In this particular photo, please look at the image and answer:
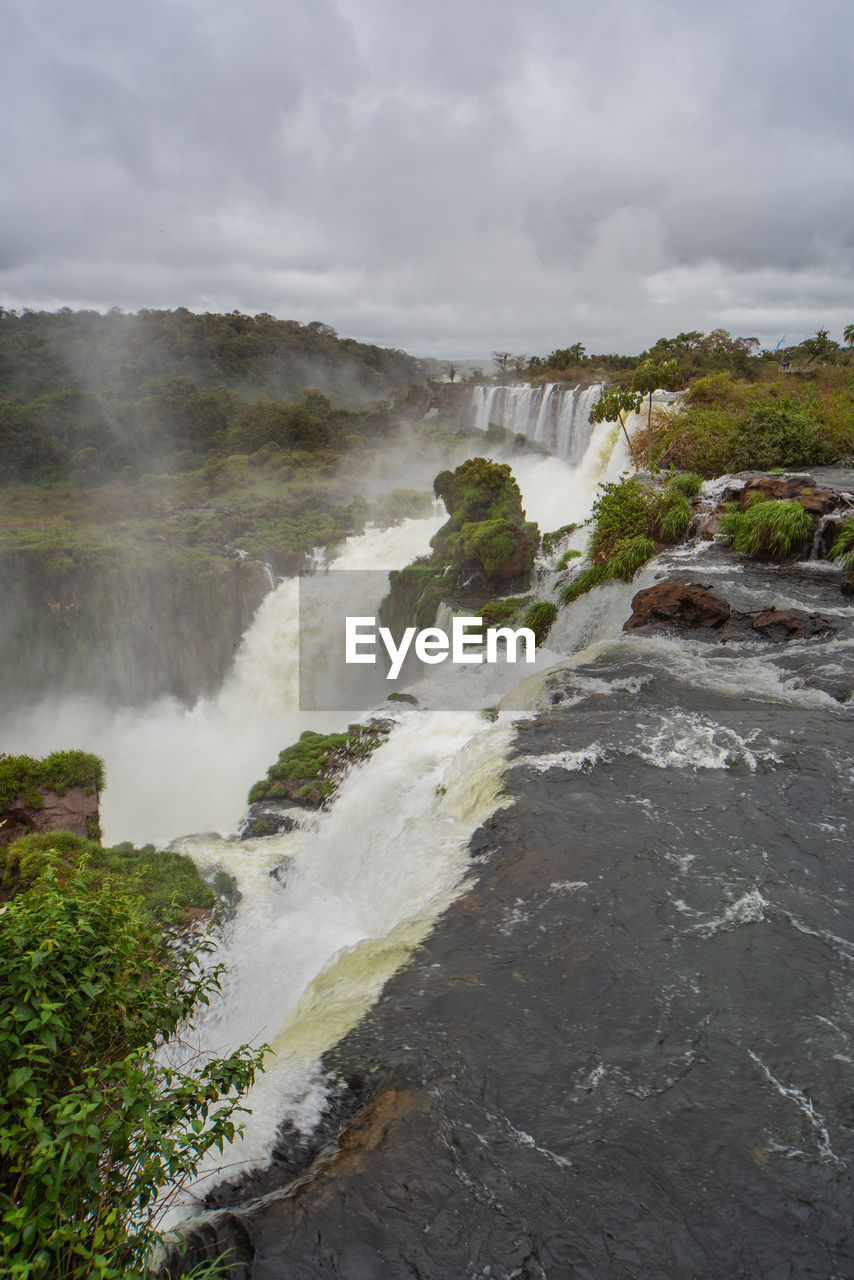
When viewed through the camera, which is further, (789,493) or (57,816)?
(789,493)

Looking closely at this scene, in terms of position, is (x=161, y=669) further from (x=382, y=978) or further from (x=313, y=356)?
(x=313, y=356)

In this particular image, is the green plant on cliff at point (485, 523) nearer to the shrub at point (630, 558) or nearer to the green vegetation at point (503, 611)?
the green vegetation at point (503, 611)

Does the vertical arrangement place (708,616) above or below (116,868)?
above

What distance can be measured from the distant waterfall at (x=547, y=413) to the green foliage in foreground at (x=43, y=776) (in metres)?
25.1

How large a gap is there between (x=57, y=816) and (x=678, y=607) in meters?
10.4

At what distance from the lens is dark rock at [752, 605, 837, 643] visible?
34.3 feet

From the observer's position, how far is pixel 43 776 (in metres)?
9.97

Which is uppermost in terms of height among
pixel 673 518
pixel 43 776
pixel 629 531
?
pixel 673 518

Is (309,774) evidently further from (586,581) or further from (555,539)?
(555,539)

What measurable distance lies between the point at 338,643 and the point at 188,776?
7.25 meters

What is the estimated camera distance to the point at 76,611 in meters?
27.0

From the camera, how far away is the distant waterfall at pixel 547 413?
30984 mm

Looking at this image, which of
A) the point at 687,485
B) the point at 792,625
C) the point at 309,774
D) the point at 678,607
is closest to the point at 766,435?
the point at 687,485

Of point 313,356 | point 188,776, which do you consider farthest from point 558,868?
point 313,356
